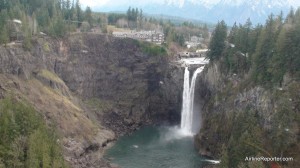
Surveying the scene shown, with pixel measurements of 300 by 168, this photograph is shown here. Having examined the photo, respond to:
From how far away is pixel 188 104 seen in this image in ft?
377

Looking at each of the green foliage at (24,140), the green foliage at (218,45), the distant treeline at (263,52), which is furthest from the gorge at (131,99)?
the green foliage at (24,140)

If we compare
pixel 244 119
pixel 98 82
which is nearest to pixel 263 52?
pixel 244 119

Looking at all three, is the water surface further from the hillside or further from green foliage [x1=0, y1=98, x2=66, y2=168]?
green foliage [x1=0, y1=98, x2=66, y2=168]

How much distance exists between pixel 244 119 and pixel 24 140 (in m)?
39.4

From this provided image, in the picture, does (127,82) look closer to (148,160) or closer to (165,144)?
(165,144)

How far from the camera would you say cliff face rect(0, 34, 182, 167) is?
98625 millimetres

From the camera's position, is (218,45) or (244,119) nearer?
(244,119)

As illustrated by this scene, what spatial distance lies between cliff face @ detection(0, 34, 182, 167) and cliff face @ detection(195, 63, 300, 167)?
57.3 ft

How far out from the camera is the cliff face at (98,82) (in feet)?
324

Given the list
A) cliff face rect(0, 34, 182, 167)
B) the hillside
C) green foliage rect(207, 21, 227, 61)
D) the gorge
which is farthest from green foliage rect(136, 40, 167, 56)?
green foliage rect(207, 21, 227, 61)

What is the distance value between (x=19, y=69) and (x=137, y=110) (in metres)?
37.0

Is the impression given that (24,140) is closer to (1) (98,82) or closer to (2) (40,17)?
(1) (98,82)

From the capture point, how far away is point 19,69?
97250 mm

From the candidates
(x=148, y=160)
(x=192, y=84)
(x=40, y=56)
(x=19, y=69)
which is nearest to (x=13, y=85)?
(x=19, y=69)
